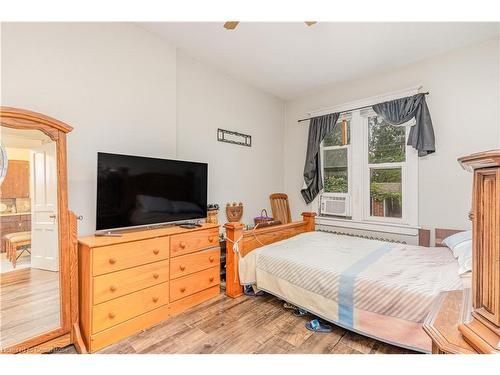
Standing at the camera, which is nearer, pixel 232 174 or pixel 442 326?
pixel 442 326

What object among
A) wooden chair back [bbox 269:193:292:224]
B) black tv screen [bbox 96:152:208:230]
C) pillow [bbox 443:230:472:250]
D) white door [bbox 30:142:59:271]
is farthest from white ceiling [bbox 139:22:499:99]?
pillow [bbox 443:230:472:250]

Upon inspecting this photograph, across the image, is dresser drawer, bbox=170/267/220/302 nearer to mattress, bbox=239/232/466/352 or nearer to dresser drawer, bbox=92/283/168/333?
dresser drawer, bbox=92/283/168/333

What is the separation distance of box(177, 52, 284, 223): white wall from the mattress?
3.91ft

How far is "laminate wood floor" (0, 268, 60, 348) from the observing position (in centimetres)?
149

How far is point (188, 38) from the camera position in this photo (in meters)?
2.54

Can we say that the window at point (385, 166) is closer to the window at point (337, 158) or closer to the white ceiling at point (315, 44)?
the window at point (337, 158)

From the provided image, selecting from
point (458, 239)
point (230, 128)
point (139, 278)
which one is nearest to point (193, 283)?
point (139, 278)

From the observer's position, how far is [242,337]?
1874 mm

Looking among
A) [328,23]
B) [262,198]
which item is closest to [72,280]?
[262,198]

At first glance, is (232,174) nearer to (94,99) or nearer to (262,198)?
(262,198)

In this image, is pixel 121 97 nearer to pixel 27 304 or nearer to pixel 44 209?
pixel 44 209

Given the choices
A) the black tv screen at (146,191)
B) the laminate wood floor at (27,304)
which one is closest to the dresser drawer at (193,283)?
the black tv screen at (146,191)
